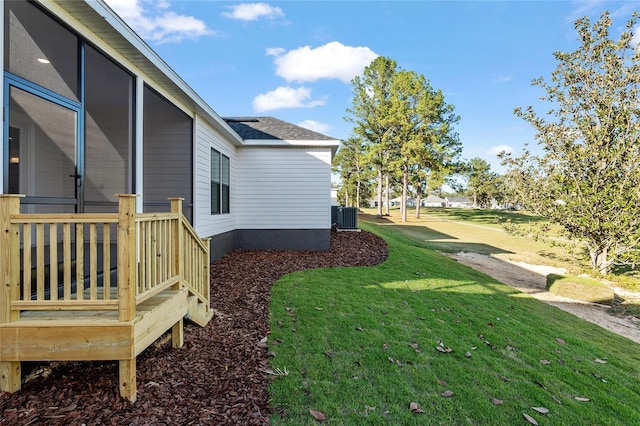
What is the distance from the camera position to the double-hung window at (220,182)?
8344 millimetres

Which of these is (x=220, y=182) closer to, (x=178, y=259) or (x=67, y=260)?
(x=178, y=259)

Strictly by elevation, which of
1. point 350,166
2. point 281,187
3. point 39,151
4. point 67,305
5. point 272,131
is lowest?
point 67,305

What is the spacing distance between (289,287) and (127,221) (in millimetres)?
4156

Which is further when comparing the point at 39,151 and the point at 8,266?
the point at 39,151

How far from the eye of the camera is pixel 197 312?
405 centimetres

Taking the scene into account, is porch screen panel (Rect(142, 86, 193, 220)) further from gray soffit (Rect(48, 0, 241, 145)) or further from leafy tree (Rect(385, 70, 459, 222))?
leafy tree (Rect(385, 70, 459, 222))

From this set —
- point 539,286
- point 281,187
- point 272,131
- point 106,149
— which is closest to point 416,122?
point 272,131

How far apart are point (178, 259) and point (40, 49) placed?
3.59 m

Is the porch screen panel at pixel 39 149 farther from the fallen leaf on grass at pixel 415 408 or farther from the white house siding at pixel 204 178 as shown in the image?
the fallen leaf on grass at pixel 415 408

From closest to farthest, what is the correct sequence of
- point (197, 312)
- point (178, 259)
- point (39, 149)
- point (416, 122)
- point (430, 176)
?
1. point (178, 259)
2. point (197, 312)
3. point (39, 149)
4. point (416, 122)
5. point (430, 176)

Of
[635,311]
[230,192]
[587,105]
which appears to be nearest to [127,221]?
[230,192]

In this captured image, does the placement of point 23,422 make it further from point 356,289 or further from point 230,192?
point 230,192

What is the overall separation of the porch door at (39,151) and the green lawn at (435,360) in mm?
3854

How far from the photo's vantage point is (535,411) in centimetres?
299
